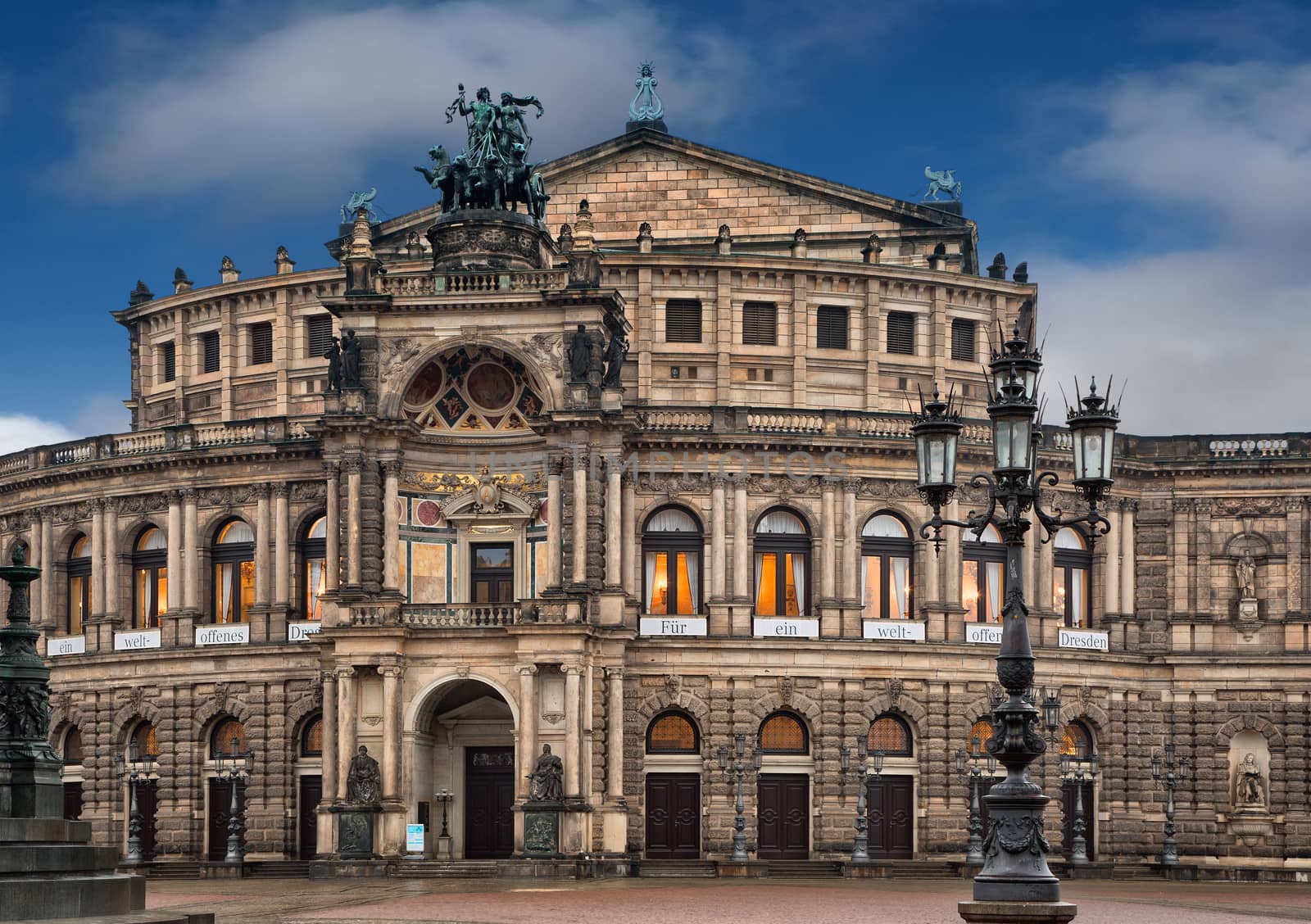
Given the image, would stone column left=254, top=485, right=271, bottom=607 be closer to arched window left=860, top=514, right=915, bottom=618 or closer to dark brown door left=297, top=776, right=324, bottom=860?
dark brown door left=297, top=776, right=324, bottom=860

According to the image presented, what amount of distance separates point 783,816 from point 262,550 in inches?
808

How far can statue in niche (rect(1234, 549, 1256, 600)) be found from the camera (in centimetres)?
7500

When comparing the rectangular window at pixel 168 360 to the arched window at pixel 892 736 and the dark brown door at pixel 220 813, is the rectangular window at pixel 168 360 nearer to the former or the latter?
the dark brown door at pixel 220 813

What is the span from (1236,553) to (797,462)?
1724 centimetres

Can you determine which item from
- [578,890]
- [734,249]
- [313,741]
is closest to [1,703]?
[578,890]

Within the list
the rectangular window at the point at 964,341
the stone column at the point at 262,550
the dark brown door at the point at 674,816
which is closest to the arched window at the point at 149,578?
the stone column at the point at 262,550

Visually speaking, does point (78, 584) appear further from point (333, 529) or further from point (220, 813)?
point (333, 529)

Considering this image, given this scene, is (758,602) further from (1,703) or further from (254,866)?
(1,703)

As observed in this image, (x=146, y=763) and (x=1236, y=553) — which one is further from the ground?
(x=1236, y=553)

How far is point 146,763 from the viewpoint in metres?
74.7

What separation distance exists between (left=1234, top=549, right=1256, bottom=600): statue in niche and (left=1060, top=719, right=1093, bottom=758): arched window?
7.64m

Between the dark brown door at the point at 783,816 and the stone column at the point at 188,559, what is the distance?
21.4m

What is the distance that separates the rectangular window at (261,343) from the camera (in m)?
82.2

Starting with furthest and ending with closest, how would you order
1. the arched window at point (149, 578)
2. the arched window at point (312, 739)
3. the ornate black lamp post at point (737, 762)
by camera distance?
the arched window at point (149, 578) < the arched window at point (312, 739) < the ornate black lamp post at point (737, 762)
